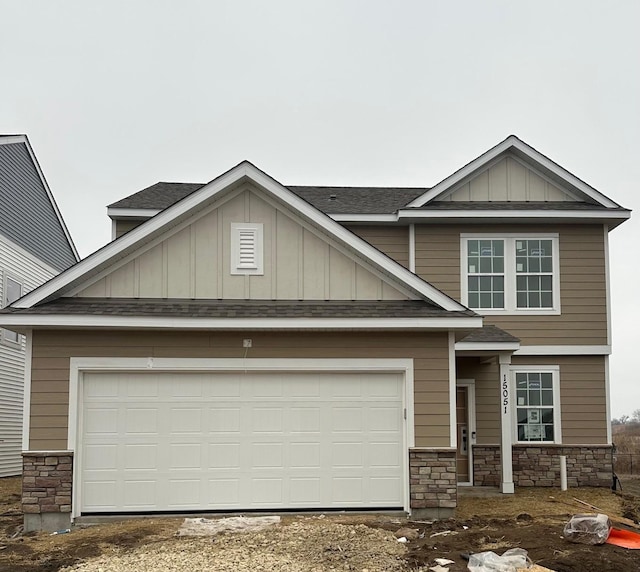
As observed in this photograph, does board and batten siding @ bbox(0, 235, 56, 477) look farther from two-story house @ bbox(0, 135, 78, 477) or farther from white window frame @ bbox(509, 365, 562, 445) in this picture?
white window frame @ bbox(509, 365, 562, 445)

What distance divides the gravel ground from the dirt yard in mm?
11

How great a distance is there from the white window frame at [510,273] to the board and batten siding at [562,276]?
73 mm

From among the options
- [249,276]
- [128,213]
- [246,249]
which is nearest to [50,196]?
[128,213]

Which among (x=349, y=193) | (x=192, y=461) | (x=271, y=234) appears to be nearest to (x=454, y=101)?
(x=349, y=193)

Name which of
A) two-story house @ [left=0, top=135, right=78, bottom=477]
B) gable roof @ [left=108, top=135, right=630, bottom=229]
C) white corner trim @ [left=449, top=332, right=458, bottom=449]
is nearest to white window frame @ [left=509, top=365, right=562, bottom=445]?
gable roof @ [left=108, top=135, right=630, bottom=229]

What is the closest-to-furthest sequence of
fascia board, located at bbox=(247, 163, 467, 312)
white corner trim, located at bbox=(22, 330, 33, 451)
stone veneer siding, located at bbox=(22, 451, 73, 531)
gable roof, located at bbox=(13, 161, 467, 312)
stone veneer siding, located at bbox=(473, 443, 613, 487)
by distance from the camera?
stone veneer siding, located at bbox=(22, 451, 73, 531) < white corner trim, located at bbox=(22, 330, 33, 451) < gable roof, located at bbox=(13, 161, 467, 312) < fascia board, located at bbox=(247, 163, 467, 312) < stone veneer siding, located at bbox=(473, 443, 613, 487)

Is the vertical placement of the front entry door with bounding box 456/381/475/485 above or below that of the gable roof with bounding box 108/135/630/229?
below

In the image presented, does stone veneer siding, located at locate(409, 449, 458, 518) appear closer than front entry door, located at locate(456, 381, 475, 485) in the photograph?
Yes

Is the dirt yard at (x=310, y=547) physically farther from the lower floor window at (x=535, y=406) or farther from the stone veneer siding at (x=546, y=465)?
the lower floor window at (x=535, y=406)

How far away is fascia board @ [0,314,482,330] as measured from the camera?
33.7 ft

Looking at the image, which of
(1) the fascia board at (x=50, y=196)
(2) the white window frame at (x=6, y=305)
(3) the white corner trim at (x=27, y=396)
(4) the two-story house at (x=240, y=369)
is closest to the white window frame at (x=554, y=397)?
(4) the two-story house at (x=240, y=369)

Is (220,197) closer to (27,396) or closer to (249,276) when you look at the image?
(249,276)

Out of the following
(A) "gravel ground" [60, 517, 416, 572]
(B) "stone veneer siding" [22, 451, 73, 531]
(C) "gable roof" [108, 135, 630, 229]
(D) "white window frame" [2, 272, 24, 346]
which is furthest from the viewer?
(D) "white window frame" [2, 272, 24, 346]

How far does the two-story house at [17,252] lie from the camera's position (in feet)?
59.1
